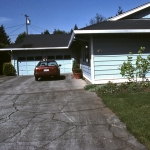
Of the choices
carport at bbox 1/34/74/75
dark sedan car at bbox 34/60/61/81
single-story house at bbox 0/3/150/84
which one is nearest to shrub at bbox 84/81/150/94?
single-story house at bbox 0/3/150/84

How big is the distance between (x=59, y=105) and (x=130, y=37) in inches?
227

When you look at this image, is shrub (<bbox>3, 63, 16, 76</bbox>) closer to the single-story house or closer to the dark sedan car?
the dark sedan car

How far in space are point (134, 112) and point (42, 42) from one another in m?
18.5

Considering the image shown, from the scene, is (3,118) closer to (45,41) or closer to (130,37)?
(130,37)

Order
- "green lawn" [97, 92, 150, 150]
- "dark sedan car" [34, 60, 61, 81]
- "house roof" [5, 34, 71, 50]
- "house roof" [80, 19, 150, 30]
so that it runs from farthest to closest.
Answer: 1. "house roof" [5, 34, 71, 50]
2. "dark sedan car" [34, 60, 61, 81]
3. "house roof" [80, 19, 150, 30]
4. "green lawn" [97, 92, 150, 150]

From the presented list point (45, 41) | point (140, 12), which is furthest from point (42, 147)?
point (45, 41)

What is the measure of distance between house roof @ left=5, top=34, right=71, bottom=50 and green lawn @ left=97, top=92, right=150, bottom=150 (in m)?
14.2

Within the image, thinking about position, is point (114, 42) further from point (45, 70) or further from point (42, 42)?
point (42, 42)

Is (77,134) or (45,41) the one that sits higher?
(45,41)

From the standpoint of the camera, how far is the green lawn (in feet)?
13.1

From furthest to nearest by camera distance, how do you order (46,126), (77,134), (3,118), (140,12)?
(140,12), (3,118), (46,126), (77,134)

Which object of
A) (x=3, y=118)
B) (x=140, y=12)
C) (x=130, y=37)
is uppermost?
(x=140, y=12)

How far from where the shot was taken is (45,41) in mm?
22906

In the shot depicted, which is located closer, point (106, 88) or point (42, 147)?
point (42, 147)
